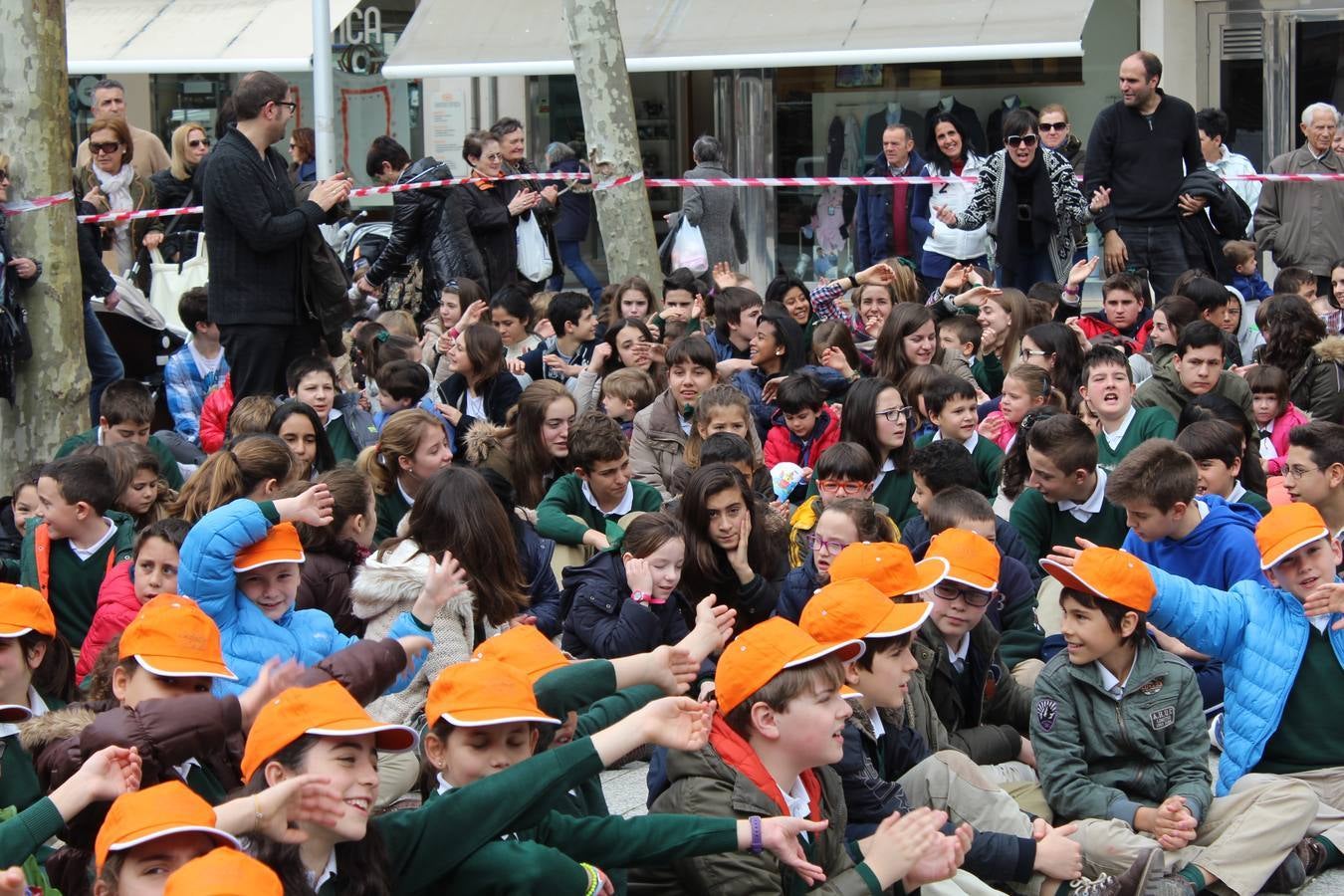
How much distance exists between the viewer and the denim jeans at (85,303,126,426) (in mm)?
9578

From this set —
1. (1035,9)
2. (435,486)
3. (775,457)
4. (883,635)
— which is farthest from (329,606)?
(1035,9)

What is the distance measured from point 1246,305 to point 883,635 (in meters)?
7.36

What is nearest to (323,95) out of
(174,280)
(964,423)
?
(174,280)

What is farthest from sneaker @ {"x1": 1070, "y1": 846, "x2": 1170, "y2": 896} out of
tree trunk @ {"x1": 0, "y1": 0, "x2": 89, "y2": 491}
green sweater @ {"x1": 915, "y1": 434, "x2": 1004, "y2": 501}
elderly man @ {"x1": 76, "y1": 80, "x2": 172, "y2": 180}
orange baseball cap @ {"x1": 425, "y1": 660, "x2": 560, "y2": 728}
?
elderly man @ {"x1": 76, "y1": 80, "x2": 172, "y2": 180}

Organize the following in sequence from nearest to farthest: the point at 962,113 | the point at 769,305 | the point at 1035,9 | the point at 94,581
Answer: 1. the point at 94,581
2. the point at 769,305
3. the point at 1035,9
4. the point at 962,113

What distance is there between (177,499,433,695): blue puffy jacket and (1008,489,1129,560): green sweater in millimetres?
2636

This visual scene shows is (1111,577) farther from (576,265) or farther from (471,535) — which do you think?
(576,265)

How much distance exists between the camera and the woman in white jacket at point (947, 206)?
12.4m

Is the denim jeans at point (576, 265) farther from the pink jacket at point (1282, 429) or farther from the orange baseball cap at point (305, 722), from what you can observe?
the orange baseball cap at point (305, 722)

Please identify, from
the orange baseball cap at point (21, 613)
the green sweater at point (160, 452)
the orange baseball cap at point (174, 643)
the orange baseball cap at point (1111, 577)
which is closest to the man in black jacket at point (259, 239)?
the green sweater at point (160, 452)

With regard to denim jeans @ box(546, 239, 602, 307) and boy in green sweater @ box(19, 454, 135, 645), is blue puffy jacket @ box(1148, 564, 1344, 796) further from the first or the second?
denim jeans @ box(546, 239, 602, 307)

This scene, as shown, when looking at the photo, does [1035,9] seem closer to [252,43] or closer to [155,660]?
[252,43]

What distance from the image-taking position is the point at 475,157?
13.2 meters

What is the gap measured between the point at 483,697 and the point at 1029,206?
8.33 metres
